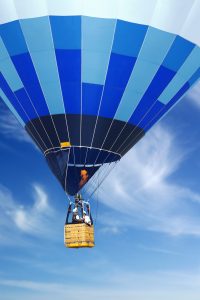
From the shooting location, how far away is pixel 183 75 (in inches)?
730

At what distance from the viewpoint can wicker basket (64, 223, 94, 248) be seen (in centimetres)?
1661

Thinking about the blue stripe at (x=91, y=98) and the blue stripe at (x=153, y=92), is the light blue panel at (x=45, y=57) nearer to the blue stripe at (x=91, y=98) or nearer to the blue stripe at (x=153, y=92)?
the blue stripe at (x=91, y=98)

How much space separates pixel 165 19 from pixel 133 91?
86.3 inches

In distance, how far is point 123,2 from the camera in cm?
1681

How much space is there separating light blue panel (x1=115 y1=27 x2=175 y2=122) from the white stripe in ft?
0.96

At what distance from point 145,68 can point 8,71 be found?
3955 millimetres

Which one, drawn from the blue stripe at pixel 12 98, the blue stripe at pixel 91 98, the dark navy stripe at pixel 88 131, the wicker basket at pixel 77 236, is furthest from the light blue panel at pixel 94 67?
the wicker basket at pixel 77 236

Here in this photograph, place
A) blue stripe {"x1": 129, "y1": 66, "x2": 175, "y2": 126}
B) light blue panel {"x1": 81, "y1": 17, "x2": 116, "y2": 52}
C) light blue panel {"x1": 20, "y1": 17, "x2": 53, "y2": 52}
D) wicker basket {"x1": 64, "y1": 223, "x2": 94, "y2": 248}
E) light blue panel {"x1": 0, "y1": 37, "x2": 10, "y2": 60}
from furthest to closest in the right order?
blue stripe {"x1": 129, "y1": 66, "x2": 175, "y2": 126}, light blue panel {"x1": 0, "y1": 37, "x2": 10, "y2": 60}, light blue panel {"x1": 20, "y1": 17, "x2": 53, "y2": 52}, light blue panel {"x1": 81, "y1": 17, "x2": 116, "y2": 52}, wicker basket {"x1": 64, "y1": 223, "x2": 94, "y2": 248}

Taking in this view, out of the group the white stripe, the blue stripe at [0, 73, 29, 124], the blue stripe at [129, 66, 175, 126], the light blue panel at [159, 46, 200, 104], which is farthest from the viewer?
the blue stripe at [0, 73, 29, 124]

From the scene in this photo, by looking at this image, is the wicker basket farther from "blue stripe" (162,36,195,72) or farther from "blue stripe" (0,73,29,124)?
"blue stripe" (162,36,195,72)

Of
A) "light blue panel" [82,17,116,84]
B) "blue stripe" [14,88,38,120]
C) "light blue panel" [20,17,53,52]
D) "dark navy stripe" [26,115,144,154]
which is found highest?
"light blue panel" [20,17,53,52]

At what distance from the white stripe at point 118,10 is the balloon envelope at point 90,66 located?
27mm

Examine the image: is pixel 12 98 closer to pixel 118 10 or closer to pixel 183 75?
pixel 118 10

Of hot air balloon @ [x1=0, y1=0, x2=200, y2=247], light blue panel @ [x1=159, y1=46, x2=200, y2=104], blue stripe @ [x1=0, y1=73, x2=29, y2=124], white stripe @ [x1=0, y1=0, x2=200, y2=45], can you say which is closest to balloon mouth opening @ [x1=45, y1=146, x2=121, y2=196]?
hot air balloon @ [x1=0, y1=0, x2=200, y2=247]
